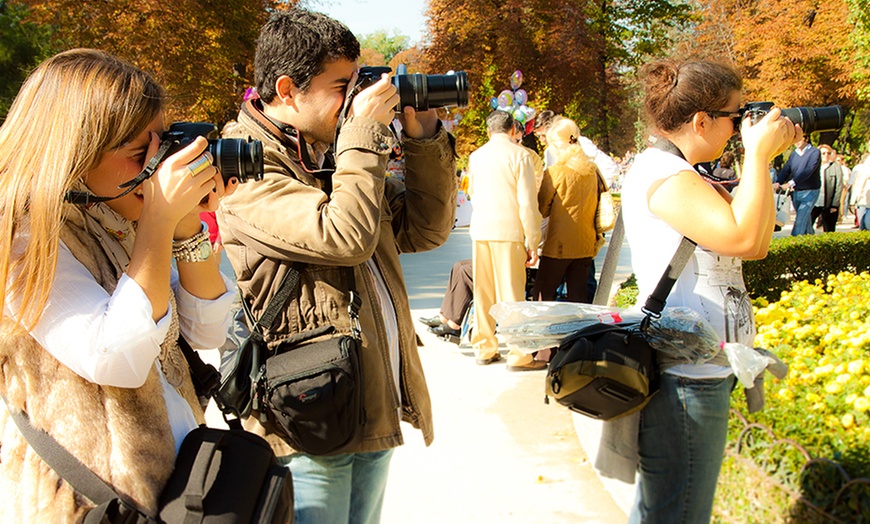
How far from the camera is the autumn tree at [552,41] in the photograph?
83.4 feet

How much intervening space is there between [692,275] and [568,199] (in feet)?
10.9

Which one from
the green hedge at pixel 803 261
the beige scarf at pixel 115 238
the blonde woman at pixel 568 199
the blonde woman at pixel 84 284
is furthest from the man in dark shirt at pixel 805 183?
the blonde woman at pixel 84 284

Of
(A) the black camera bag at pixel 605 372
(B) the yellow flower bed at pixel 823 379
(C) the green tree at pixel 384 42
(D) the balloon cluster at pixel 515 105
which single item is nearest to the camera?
(A) the black camera bag at pixel 605 372

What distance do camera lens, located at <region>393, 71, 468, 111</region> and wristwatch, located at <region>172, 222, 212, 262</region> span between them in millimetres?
781

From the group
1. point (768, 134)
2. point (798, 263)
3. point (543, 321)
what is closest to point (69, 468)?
point (543, 321)

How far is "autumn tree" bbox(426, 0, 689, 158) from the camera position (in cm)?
2541

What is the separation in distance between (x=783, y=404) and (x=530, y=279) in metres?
3.50

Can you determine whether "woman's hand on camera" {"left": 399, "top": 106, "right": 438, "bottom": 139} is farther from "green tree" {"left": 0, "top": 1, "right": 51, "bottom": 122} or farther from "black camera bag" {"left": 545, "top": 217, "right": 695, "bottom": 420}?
"green tree" {"left": 0, "top": 1, "right": 51, "bottom": 122}

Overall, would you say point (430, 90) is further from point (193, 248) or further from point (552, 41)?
point (552, 41)

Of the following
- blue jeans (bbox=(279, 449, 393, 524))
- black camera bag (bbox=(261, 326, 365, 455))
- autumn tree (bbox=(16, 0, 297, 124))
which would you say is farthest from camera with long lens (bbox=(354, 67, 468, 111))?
autumn tree (bbox=(16, 0, 297, 124))

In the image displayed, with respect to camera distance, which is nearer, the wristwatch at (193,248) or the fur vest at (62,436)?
the fur vest at (62,436)

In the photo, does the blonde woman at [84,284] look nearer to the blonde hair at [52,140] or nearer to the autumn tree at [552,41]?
the blonde hair at [52,140]

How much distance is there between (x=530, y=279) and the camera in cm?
633

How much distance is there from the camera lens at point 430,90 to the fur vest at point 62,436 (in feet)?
3.53
